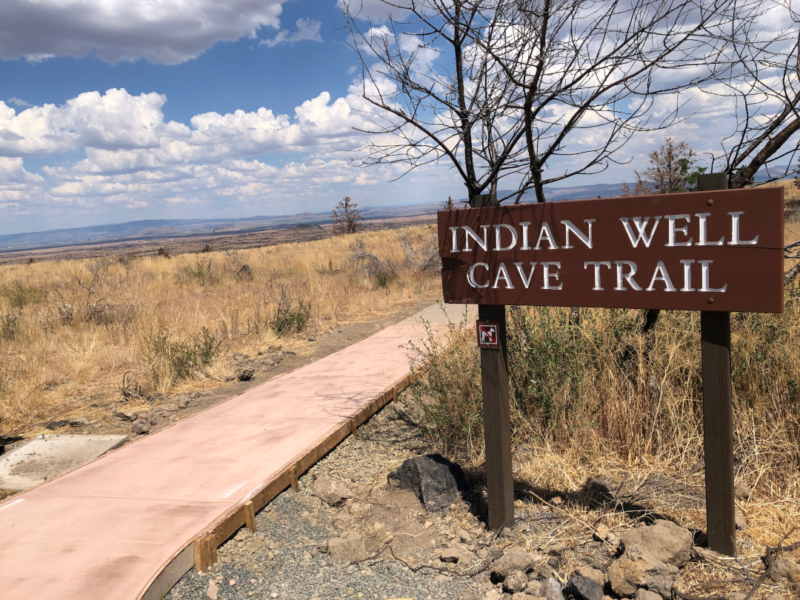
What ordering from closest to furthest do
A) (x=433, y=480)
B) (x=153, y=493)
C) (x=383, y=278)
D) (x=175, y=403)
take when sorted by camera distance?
1. (x=153, y=493)
2. (x=433, y=480)
3. (x=175, y=403)
4. (x=383, y=278)

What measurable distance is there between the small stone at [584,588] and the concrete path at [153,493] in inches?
70.4

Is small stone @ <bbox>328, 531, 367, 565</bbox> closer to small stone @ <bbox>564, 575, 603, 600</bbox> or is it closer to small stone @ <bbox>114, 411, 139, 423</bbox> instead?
small stone @ <bbox>564, 575, 603, 600</bbox>

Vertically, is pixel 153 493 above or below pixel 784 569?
above

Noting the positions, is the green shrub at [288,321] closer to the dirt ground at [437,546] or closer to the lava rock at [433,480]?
the dirt ground at [437,546]

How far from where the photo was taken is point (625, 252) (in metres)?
2.61

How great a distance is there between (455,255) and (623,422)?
5.61ft

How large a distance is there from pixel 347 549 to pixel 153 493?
50.4 inches

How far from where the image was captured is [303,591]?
2689 millimetres

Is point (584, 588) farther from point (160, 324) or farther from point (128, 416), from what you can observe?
point (160, 324)

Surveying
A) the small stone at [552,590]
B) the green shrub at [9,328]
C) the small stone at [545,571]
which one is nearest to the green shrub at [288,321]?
the green shrub at [9,328]

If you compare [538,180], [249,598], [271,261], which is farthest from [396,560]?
[271,261]

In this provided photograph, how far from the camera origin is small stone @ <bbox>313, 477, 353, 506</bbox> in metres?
3.53

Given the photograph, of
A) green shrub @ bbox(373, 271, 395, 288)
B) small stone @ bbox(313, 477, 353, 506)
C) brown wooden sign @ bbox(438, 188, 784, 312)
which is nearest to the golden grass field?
small stone @ bbox(313, 477, 353, 506)

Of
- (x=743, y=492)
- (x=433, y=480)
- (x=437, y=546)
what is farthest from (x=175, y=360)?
(x=743, y=492)
